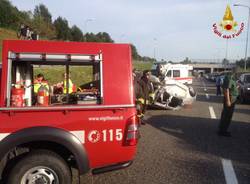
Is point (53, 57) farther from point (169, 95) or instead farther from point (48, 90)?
point (169, 95)

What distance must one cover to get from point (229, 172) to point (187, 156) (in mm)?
1179

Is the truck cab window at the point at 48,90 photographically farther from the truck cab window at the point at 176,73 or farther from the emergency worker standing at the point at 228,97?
the truck cab window at the point at 176,73

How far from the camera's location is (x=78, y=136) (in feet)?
15.0

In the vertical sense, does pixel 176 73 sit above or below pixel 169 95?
above

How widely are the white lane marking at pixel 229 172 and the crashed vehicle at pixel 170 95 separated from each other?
8.06 meters

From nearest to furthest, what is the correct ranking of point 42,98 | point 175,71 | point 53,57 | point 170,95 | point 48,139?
point 48,139 → point 53,57 → point 42,98 → point 170,95 → point 175,71

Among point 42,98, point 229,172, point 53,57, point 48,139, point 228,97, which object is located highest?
point 53,57

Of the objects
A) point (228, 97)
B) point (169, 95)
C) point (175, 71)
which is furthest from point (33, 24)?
point (228, 97)

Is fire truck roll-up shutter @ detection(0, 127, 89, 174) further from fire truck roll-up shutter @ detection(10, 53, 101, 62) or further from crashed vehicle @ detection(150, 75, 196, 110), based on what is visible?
crashed vehicle @ detection(150, 75, 196, 110)

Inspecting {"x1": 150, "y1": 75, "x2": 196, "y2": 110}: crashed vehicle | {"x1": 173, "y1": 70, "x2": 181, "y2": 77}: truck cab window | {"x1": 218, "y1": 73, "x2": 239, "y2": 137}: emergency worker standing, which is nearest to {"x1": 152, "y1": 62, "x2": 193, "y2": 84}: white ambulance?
{"x1": 173, "y1": 70, "x2": 181, "y2": 77}: truck cab window

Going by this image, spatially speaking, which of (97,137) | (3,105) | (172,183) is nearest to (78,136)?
(97,137)

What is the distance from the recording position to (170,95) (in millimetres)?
15578

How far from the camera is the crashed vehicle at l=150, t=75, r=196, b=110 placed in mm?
A: 15250

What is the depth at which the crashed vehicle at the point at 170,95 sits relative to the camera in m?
15.2
